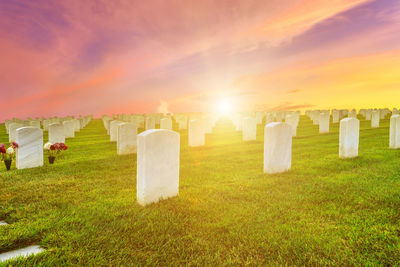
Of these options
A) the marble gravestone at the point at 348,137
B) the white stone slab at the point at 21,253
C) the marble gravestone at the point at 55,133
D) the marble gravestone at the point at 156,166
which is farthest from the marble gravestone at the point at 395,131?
the marble gravestone at the point at 55,133

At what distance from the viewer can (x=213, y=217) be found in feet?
A: 13.1

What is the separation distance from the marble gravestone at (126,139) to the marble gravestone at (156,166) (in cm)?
612

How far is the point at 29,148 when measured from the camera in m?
7.88

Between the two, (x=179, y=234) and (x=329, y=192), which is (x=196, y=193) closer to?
(x=179, y=234)

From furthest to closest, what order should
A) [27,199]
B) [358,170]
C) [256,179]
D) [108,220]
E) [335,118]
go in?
[335,118] < [358,170] < [256,179] < [27,199] < [108,220]

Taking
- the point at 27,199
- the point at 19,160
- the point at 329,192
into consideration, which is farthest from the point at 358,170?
the point at 19,160

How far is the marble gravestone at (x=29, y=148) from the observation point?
772 centimetres

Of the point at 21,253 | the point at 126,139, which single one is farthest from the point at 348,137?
the point at 21,253

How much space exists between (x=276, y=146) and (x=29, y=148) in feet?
25.6

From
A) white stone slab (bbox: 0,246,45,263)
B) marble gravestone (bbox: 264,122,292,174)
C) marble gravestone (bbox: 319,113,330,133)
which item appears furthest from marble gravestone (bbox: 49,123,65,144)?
marble gravestone (bbox: 319,113,330,133)

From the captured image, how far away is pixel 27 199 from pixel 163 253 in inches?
147

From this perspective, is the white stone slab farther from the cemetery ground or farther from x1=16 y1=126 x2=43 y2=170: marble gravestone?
x1=16 y1=126 x2=43 y2=170: marble gravestone

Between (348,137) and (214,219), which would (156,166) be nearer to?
(214,219)

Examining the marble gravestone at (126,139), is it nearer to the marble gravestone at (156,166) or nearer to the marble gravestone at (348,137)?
the marble gravestone at (156,166)
